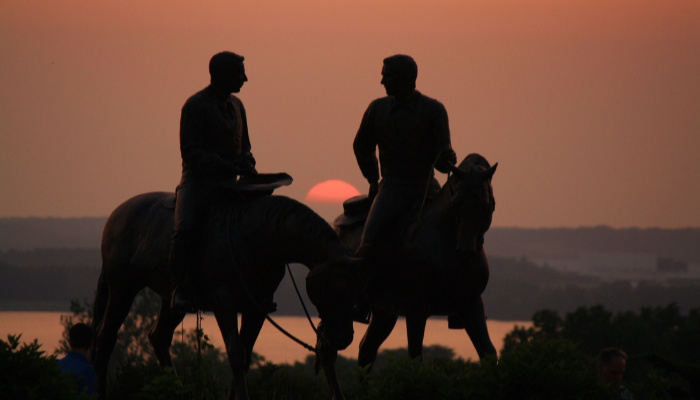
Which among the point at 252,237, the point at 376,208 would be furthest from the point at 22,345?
the point at 376,208

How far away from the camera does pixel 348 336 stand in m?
11.0

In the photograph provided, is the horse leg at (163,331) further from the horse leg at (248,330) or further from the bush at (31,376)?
the bush at (31,376)

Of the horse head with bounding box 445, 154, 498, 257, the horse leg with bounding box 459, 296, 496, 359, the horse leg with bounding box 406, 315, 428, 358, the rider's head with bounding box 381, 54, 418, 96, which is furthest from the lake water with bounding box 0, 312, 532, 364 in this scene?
the horse head with bounding box 445, 154, 498, 257

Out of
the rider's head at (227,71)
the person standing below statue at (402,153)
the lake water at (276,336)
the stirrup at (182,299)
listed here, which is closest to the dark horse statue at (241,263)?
the stirrup at (182,299)

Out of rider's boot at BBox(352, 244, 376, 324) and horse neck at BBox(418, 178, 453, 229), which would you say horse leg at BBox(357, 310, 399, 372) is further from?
horse neck at BBox(418, 178, 453, 229)

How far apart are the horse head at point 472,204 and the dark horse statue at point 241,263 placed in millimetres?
1216

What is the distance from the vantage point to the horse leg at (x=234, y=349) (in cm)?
1133

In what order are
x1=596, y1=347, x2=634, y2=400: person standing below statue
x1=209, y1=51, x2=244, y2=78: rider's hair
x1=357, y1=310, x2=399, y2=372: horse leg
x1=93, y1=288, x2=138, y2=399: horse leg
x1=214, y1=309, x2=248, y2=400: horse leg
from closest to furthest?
x1=214, y1=309, x2=248, y2=400: horse leg, x1=596, y1=347, x2=634, y2=400: person standing below statue, x1=209, y1=51, x2=244, y2=78: rider's hair, x1=93, y1=288, x2=138, y2=399: horse leg, x1=357, y1=310, x2=399, y2=372: horse leg

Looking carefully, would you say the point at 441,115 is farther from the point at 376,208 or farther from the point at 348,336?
the point at 348,336

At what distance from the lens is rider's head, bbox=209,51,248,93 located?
1207cm

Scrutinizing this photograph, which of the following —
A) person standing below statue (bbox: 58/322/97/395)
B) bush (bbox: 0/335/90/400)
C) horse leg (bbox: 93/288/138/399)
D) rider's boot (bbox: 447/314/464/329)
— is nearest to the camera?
bush (bbox: 0/335/90/400)

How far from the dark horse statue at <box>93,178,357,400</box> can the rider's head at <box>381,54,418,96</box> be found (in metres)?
1.79


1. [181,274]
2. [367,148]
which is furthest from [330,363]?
[367,148]

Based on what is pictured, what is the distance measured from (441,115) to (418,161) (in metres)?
0.54
